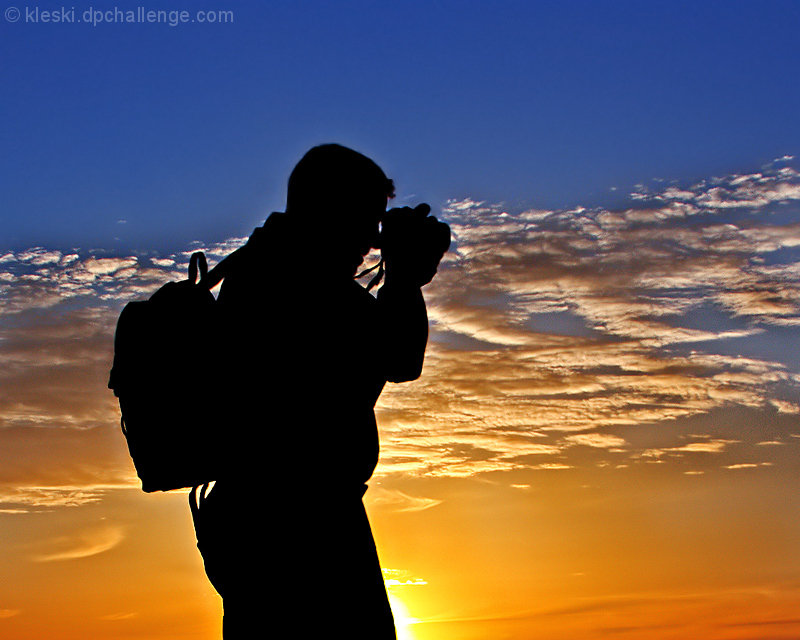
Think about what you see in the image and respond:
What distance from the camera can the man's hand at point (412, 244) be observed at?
3686 millimetres

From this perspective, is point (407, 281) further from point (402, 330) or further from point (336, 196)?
point (336, 196)

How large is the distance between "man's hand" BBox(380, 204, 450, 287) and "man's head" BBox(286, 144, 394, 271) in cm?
9

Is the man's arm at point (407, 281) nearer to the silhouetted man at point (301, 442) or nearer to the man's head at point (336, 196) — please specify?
the silhouetted man at point (301, 442)

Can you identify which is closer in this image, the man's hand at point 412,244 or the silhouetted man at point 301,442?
the silhouetted man at point 301,442

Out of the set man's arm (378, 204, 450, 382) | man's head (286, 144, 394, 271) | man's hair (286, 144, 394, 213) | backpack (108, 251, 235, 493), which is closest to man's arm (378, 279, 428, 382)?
man's arm (378, 204, 450, 382)

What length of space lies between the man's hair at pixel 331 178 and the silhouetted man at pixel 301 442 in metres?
0.02

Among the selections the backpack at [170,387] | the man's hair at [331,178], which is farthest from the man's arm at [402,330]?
the backpack at [170,387]

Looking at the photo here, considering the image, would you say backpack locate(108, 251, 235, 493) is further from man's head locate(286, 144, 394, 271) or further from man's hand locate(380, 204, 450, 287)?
man's hand locate(380, 204, 450, 287)

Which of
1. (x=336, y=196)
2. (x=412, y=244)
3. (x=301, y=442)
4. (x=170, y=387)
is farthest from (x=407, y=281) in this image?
(x=170, y=387)

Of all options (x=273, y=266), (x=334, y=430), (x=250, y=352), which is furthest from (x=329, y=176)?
(x=334, y=430)

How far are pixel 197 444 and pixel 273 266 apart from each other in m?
0.71

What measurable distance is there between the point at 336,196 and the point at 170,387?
3.09 ft

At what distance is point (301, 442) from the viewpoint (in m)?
3.49

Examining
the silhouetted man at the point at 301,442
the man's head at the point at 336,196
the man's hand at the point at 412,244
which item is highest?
the man's head at the point at 336,196
